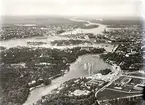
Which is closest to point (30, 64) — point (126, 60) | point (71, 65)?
point (71, 65)

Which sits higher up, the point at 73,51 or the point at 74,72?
the point at 73,51

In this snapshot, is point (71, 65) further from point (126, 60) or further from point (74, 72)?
point (126, 60)
